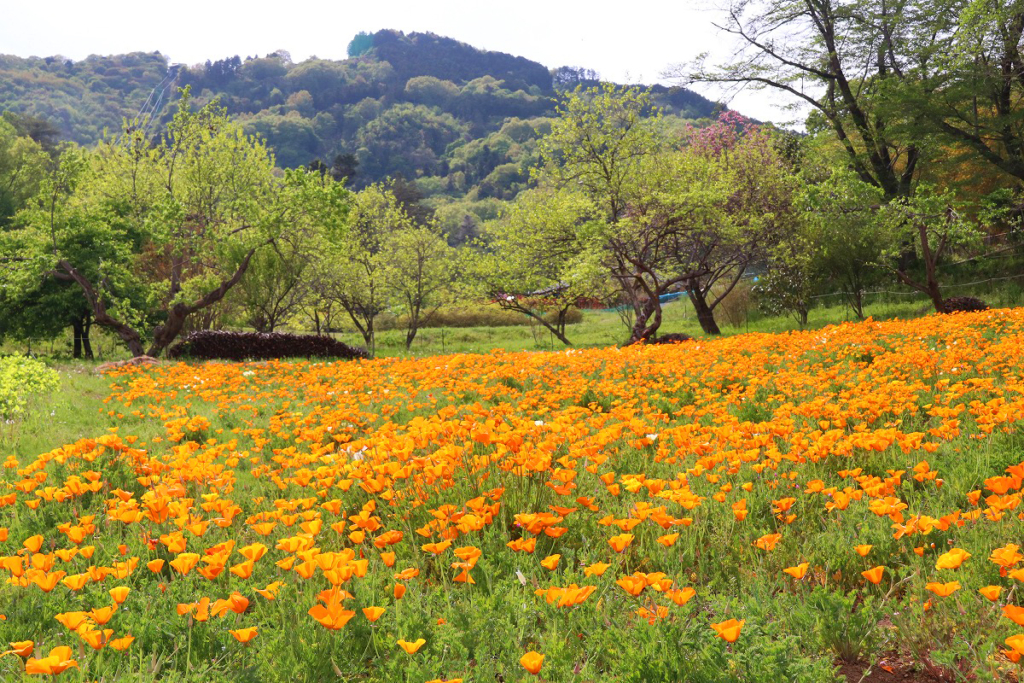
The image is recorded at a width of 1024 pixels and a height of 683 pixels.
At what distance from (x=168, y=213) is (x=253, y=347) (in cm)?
464

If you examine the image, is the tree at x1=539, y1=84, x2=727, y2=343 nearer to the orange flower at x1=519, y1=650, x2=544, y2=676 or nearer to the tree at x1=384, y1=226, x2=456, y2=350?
the tree at x1=384, y1=226, x2=456, y2=350

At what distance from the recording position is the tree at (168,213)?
1798 cm

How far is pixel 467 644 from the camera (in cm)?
245

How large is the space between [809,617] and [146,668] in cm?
Result: 260

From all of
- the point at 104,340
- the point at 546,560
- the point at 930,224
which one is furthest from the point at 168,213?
the point at 930,224

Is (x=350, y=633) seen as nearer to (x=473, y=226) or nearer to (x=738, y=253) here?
(x=738, y=253)

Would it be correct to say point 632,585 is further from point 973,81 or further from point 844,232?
point 973,81

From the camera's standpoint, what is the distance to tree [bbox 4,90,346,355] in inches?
708

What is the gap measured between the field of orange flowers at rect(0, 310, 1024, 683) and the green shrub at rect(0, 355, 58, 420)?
2.66 meters

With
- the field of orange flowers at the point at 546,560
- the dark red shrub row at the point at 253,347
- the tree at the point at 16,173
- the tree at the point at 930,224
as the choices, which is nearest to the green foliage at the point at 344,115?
the tree at the point at 16,173

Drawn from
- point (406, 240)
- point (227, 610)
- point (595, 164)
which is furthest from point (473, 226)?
point (227, 610)

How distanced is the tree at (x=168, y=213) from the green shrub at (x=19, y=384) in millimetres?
8467

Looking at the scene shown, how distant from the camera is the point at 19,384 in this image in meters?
8.33

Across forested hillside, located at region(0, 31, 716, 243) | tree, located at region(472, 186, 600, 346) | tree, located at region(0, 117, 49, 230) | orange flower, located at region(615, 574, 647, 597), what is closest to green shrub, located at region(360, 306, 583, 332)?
tree, located at region(472, 186, 600, 346)
